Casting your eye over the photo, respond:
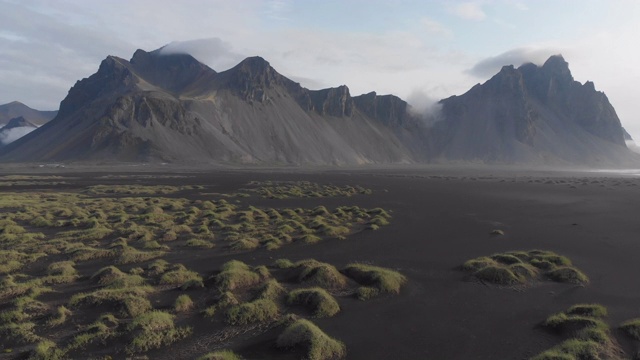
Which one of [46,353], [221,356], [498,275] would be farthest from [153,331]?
[498,275]

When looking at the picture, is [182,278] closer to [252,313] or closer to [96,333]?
[252,313]

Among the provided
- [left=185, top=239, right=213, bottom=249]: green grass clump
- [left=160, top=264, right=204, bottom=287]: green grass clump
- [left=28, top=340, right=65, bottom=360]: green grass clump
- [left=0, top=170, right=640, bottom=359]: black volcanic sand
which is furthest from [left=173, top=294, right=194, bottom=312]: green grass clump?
[left=185, top=239, right=213, bottom=249]: green grass clump

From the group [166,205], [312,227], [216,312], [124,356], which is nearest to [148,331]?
[124,356]

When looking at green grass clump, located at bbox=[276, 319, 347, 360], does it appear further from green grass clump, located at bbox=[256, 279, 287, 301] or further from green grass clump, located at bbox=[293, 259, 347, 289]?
green grass clump, located at bbox=[293, 259, 347, 289]

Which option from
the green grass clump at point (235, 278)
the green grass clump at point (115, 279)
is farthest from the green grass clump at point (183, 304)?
the green grass clump at point (115, 279)

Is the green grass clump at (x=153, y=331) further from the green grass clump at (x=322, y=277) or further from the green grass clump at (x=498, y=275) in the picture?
the green grass clump at (x=498, y=275)
